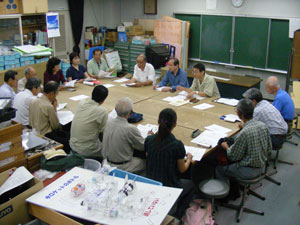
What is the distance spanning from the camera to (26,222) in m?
2.25

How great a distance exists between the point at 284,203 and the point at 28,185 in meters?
2.94

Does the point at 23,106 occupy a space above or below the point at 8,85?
below

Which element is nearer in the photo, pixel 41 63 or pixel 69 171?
pixel 69 171

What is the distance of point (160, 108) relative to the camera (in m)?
4.57

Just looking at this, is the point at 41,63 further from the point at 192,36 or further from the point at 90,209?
the point at 90,209

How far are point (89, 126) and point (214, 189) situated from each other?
4.78ft

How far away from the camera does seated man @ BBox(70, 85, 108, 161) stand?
353 centimetres

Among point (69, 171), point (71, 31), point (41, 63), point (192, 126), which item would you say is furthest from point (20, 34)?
point (69, 171)

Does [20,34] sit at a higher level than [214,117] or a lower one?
higher

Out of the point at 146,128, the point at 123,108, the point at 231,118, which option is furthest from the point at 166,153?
the point at 231,118

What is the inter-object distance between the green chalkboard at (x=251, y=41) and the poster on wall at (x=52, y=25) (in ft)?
13.2

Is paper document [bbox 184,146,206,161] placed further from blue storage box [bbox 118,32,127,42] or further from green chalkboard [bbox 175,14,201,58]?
blue storage box [bbox 118,32,127,42]

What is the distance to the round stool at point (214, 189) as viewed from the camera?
323cm

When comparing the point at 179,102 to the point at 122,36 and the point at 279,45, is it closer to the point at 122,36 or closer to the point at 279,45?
the point at 279,45
